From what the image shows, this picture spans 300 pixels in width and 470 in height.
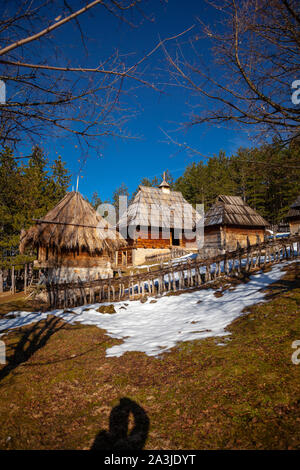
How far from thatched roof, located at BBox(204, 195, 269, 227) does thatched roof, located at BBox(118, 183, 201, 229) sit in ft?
21.7

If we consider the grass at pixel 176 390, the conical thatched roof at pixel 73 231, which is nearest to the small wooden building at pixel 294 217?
the conical thatched roof at pixel 73 231

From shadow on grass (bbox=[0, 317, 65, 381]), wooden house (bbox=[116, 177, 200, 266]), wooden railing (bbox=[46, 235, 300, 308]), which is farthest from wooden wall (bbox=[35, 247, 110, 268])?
wooden house (bbox=[116, 177, 200, 266])

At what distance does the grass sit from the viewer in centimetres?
303

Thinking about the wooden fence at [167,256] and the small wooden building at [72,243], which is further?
the wooden fence at [167,256]

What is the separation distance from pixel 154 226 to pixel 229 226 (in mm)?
9047

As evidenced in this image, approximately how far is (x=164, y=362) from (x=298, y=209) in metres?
27.4

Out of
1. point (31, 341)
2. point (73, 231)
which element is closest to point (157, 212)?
point (73, 231)

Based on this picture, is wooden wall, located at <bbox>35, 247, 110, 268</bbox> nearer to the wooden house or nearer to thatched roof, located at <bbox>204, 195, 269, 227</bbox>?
the wooden house

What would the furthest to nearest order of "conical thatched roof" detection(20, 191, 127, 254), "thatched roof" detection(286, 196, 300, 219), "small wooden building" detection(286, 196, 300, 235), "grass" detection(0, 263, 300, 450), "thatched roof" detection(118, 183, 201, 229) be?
"thatched roof" detection(118, 183, 201, 229), "small wooden building" detection(286, 196, 300, 235), "thatched roof" detection(286, 196, 300, 219), "conical thatched roof" detection(20, 191, 127, 254), "grass" detection(0, 263, 300, 450)

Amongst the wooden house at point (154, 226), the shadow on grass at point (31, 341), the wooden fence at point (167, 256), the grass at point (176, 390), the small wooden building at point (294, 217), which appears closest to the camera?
the grass at point (176, 390)

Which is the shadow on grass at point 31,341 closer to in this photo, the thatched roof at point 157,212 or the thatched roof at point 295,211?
the thatched roof at point 157,212

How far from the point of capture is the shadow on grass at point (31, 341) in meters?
5.65

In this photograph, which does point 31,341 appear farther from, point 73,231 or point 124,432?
point 73,231
